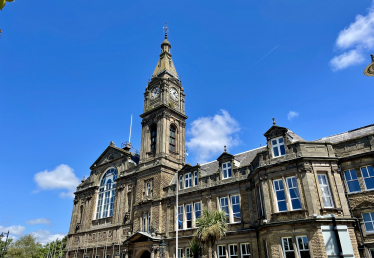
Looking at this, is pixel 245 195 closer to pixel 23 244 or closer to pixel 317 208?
pixel 317 208

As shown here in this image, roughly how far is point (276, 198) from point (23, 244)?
59.2 meters

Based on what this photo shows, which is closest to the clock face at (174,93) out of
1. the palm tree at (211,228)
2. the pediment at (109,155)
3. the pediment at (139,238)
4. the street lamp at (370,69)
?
the pediment at (109,155)

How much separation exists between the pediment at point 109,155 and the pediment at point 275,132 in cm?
2374

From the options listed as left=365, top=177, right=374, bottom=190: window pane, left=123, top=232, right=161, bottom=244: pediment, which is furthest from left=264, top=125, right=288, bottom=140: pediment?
left=123, top=232, right=161, bottom=244: pediment

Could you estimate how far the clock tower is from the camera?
38.9 metres

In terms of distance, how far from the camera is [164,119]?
39.9m

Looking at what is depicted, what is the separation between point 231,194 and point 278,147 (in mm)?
7130

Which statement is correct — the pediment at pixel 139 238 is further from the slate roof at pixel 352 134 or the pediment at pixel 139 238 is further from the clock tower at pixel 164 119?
the slate roof at pixel 352 134

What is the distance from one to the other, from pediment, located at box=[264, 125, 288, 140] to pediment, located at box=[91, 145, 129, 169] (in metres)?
23.7

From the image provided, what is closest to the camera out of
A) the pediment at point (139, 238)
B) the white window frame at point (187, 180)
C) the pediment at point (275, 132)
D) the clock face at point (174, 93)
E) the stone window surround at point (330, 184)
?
the stone window surround at point (330, 184)

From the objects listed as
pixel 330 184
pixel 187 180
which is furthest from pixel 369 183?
pixel 187 180

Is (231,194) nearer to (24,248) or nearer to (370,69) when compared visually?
(370,69)

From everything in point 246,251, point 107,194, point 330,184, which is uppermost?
point 107,194

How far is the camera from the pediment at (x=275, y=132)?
24569 mm
